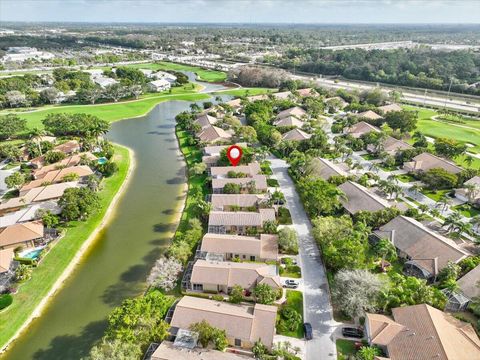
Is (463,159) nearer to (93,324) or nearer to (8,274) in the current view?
(93,324)

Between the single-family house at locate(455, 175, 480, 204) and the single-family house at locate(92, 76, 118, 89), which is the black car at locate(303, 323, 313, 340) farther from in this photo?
the single-family house at locate(92, 76, 118, 89)

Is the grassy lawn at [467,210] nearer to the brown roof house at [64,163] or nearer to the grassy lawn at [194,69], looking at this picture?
the brown roof house at [64,163]

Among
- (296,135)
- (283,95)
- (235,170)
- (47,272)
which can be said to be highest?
(283,95)

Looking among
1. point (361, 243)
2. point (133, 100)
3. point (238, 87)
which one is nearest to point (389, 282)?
point (361, 243)

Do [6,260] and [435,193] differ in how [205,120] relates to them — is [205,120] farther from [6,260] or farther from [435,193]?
[6,260]

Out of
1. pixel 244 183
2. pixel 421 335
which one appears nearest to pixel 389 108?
pixel 244 183

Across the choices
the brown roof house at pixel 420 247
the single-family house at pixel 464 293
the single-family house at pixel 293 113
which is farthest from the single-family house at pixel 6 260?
the single-family house at pixel 293 113
